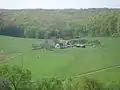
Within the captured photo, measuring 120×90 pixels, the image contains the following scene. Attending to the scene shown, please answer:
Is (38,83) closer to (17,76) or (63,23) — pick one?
(17,76)

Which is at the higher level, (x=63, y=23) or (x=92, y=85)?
(x=63, y=23)

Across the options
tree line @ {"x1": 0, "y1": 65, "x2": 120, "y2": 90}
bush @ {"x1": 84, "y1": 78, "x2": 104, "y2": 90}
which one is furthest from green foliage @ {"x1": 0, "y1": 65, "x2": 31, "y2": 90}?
bush @ {"x1": 84, "y1": 78, "x2": 104, "y2": 90}

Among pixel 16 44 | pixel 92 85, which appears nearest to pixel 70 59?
pixel 92 85

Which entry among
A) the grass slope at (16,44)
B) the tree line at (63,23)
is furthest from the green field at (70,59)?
the tree line at (63,23)

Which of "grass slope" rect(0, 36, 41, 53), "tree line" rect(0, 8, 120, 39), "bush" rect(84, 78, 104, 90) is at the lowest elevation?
"bush" rect(84, 78, 104, 90)

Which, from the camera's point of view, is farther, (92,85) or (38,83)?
(38,83)

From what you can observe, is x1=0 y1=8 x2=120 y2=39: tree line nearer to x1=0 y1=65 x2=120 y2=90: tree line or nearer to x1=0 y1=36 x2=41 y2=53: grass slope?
x1=0 y1=36 x2=41 y2=53: grass slope
